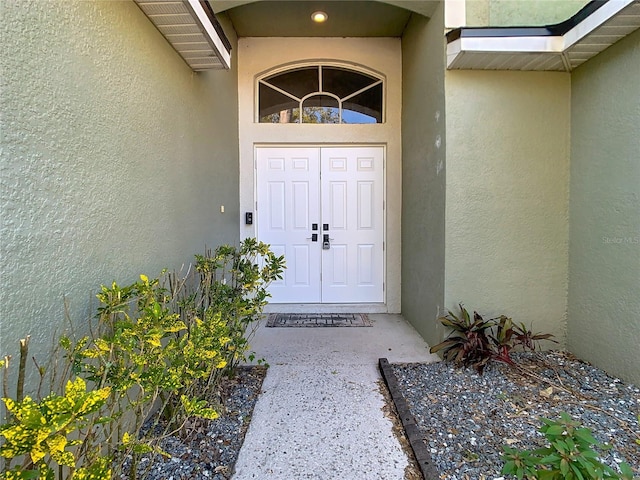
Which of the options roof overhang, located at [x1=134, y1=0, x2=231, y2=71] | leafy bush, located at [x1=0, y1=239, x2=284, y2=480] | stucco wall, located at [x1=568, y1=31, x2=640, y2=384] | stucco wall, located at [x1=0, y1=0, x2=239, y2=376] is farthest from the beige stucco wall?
leafy bush, located at [x1=0, y1=239, x2=284, y2=480]

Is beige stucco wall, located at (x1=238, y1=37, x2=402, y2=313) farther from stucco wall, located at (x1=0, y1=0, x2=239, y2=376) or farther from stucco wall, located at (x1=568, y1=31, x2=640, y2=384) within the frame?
stucco wall, located at (x1=568, y1=31, x2=640, y2=384)

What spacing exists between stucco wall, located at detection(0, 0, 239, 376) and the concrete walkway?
48.9 inches

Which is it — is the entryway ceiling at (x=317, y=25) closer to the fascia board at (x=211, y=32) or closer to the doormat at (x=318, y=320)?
the fascia board at (x=211, y=32)

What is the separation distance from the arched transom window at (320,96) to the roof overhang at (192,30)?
1.93 m

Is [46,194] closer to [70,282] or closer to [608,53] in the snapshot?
[70,282]

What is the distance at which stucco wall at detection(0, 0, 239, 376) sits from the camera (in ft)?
4.15

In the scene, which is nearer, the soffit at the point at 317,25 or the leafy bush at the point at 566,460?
the leafy bush at the point at 566,460

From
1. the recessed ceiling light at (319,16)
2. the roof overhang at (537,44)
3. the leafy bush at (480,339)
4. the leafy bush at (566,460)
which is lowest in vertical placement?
the leafy bush at (480,339)

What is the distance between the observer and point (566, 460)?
1253mm

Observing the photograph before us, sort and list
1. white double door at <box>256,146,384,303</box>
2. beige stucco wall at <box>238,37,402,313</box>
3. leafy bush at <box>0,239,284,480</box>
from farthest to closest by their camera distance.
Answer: white double door at <box>256,146,384,303</box> < beige stucco wall at <box>238,37,402,313</box> < leafy bush at <box>0,239,284,480</box>

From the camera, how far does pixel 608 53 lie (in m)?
2.73

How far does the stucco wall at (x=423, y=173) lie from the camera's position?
130 inches

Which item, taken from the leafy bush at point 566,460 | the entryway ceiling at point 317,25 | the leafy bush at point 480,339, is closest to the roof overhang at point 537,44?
the entryway ceiling at point 317,25

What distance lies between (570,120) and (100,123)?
148 inches
